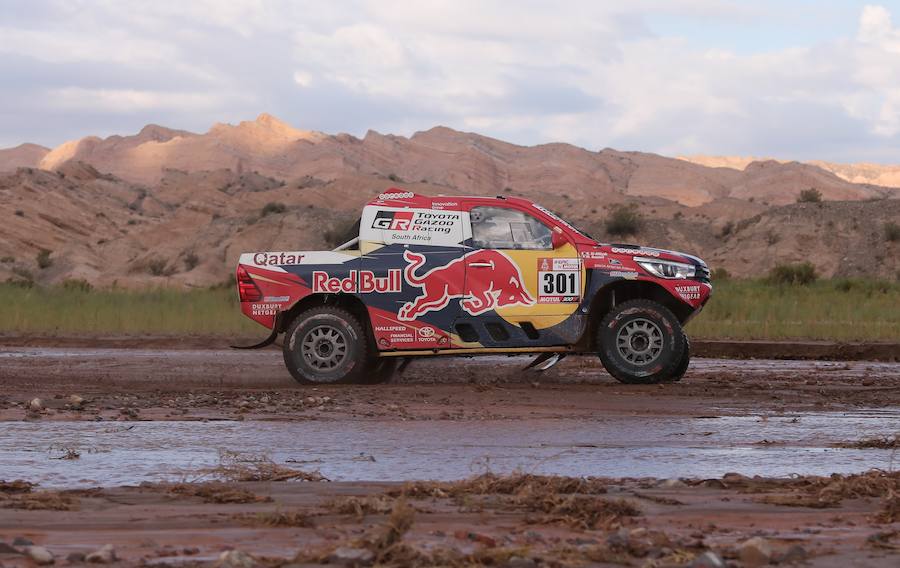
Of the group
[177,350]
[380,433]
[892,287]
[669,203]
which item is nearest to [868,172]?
[669,203]

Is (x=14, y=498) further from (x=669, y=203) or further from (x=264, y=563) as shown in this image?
(x=669, y=203)

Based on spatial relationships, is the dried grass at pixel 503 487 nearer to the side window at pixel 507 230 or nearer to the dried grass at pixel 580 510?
the dried grass at pixel 580 510

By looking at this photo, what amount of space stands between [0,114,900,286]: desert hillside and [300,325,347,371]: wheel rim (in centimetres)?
3963

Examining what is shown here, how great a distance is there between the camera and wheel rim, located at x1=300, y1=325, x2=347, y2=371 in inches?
562

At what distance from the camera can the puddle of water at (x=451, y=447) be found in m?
7.96

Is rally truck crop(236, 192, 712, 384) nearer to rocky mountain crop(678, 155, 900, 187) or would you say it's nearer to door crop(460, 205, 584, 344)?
door crop(460, 205, 584, 344)

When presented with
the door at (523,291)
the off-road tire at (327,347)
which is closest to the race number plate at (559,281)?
the door at (523,291)

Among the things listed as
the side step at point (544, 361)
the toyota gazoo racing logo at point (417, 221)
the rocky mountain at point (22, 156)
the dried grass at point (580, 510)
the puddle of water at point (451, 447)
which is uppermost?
the rocky mountain at point (22, 156)

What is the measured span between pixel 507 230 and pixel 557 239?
0.54m

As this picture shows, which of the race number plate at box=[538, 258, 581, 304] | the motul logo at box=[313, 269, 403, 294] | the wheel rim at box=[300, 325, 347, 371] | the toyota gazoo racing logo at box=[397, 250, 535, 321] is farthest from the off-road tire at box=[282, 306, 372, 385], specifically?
the race number plate at box=[538, 258, 581, 304]

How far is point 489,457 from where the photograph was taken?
8516mm

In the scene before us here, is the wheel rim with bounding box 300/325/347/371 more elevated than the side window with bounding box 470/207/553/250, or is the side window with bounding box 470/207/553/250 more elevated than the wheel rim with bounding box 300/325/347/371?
the side window with bounding box 470/207/553/250

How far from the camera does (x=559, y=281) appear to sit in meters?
14.0

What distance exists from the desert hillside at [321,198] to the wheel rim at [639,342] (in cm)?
3901
